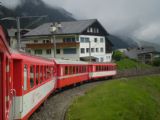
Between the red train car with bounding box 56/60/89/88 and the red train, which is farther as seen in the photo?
the red train car with bounding box 56/60/89/88

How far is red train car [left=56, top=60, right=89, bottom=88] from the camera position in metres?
28.0

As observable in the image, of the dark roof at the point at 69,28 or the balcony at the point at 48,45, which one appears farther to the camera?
the dark roof at the point at 69,28

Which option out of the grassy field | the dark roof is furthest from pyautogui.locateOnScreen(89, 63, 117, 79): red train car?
the grassy field

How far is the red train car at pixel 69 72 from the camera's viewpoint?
1102 inches

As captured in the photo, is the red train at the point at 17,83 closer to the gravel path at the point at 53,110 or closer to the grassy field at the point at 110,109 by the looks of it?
the gravel path at the point at 53,110

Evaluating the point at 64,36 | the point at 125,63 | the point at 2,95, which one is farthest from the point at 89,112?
the point at 125,63

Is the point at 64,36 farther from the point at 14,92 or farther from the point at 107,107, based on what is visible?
the point at 14,92

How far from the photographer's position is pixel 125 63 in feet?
267

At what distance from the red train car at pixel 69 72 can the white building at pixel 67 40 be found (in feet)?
88.7

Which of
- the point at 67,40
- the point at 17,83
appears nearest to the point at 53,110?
the point at 17,83

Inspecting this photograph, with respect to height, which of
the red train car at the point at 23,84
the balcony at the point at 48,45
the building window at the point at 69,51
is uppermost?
the balcony at the point at 48,45

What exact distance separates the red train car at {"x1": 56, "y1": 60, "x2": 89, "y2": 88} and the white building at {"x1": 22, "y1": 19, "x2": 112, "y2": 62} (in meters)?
27.0

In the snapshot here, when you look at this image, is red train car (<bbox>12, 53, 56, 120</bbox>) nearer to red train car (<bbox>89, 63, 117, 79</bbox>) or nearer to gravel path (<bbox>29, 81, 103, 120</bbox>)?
gravel path (<bbox>29, 81, 103, 120</bbox>)

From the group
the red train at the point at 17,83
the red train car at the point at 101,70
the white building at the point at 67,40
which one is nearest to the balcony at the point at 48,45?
the white building at the point at 67,40
